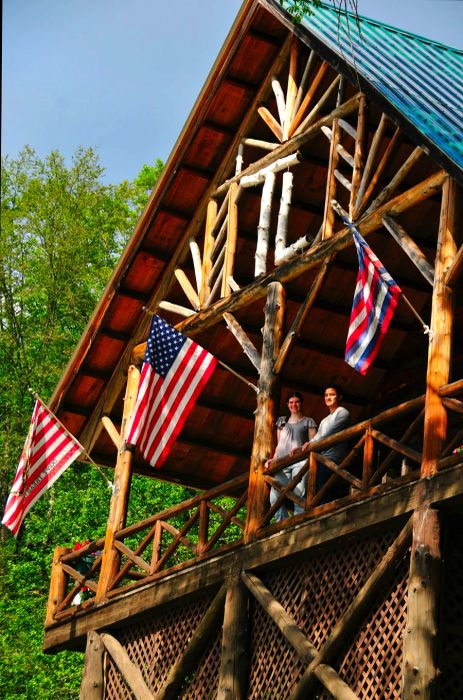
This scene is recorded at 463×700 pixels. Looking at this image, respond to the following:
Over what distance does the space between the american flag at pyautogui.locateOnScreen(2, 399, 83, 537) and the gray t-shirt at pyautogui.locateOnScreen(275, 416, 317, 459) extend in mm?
3250

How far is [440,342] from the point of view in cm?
1205

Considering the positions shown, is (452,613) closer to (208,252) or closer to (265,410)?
(265,410)

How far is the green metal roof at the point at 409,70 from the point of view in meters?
13.1

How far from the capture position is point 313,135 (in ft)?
52.6

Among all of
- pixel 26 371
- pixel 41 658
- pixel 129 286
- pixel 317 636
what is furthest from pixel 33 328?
pixel 317 636

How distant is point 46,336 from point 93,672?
18.3 metres

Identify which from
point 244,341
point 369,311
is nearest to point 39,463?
point 244,341

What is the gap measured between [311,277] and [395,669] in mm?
7118

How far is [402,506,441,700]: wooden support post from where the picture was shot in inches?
410

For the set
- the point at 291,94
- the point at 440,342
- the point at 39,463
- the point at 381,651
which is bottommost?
the point at 381,651

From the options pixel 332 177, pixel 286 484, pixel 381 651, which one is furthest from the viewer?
pixel 332 177

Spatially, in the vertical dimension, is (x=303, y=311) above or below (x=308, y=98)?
below

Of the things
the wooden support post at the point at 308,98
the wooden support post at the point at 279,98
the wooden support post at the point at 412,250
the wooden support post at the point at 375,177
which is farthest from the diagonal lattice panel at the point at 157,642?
the wooden support post at the point at 279,98

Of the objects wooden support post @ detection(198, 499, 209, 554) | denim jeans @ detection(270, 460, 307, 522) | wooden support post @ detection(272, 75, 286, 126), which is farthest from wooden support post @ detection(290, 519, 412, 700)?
wooden support post @ detection(272, 75, 286, 126)
